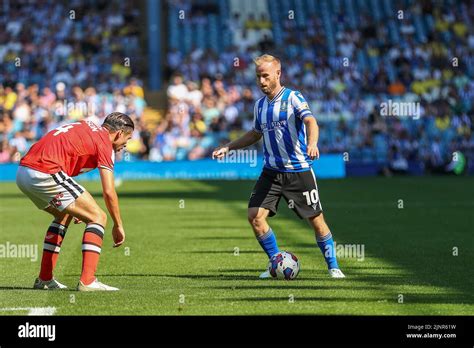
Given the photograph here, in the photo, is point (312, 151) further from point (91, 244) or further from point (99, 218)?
point (91, 244)

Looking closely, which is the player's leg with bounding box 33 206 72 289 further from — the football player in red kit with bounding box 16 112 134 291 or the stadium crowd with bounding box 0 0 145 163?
the stadium crowd with bounding box 0 0 145 163

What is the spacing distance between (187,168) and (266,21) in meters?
10.7

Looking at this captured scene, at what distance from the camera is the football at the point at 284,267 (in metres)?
11.8

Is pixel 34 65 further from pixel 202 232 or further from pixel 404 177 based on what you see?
pixel 202 232

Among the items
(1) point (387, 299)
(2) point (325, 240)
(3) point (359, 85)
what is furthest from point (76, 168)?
(3) point (359, 85)

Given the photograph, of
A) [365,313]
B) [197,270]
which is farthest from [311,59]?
[365,313]

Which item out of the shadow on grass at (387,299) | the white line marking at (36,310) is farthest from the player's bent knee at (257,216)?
the white line marking at (36,310)

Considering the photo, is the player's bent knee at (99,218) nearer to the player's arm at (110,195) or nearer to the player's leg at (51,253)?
the player's arm at (110,195)

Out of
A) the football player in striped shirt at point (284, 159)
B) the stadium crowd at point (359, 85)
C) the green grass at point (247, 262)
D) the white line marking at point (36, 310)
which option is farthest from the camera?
the stadium crowd at point (359, 85)

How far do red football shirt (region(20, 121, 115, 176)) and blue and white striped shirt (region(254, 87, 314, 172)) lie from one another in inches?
71.4

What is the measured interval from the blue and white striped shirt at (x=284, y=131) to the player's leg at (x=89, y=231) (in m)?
1.95

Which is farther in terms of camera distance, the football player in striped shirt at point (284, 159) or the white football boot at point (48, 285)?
the football player in striped shirt at point (284, 159)

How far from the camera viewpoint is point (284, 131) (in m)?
11.6
